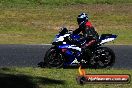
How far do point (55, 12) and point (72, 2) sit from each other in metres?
3.45

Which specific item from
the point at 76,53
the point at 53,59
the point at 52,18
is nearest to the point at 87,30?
the point at 76,53

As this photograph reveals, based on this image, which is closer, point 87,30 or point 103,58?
point 87,30

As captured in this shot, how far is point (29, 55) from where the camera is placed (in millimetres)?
17141

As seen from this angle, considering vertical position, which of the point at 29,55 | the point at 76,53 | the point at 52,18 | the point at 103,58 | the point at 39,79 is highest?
the point at 39,79

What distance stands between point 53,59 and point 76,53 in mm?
757

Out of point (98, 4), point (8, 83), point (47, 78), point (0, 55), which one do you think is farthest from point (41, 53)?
point (98, 4)

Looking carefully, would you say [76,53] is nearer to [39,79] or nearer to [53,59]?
[53,59]

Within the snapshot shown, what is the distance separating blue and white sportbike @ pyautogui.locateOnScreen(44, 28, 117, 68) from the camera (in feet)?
49.0

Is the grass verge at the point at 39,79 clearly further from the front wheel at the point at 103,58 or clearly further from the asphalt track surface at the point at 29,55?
the asphalt track surface at the point at 29,55

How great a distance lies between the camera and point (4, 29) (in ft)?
79.5

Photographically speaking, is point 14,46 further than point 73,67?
Yes

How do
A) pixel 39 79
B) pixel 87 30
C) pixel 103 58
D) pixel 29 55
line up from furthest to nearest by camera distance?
pixel 29 55
pixel 103 58
pixel 87 30
pixel 39 79

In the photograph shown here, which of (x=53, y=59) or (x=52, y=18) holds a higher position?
(x=53, y=59)

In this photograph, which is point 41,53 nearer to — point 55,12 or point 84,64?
point 84,64
